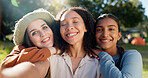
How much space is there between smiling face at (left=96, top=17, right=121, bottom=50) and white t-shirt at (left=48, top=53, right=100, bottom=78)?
0.35 metres

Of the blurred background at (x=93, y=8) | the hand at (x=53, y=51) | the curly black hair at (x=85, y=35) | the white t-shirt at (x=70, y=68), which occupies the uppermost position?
the blurred background at (x=93, y=8)

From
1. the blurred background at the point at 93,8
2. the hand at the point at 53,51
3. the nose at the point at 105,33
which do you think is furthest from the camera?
the blurred background at the point at 93,8

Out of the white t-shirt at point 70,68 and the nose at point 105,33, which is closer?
the white t-shirt at point 70,68

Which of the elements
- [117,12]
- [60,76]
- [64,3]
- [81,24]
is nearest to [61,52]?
[60,76]

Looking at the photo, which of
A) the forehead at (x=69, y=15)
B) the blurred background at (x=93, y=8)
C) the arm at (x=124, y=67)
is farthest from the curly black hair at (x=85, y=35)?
the blurred background at (x=93, y=8)

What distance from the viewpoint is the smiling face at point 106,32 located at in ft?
7.86

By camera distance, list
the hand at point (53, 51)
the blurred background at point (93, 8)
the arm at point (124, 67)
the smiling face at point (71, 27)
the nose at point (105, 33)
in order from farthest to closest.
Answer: the blurred background at point (93, 8) < the nose at point (105, 33) < the smiling face at point (71, 27) < the hand at point (53, 51) < the arm at point (124, 67)

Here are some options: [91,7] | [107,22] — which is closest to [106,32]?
[107,22]

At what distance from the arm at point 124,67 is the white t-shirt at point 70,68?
22 cm

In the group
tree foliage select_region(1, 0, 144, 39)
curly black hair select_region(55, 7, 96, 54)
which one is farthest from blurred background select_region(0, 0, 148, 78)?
→ curly black hair select_region(55, 7, 96, 54)

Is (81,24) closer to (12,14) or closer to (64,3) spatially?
(64,3)

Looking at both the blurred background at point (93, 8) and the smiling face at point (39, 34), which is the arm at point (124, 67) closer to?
the smiling face at point (39, 34)

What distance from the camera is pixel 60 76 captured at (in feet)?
7.30

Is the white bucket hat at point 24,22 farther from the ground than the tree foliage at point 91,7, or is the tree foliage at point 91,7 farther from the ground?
the tree foliage at point 91,7
